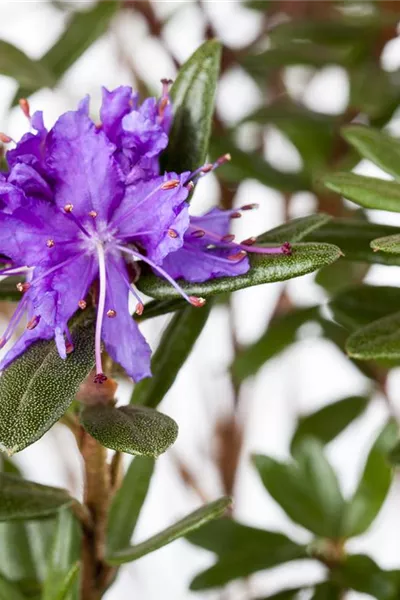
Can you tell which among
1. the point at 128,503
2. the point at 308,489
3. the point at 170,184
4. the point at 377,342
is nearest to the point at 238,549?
the point at 308,489

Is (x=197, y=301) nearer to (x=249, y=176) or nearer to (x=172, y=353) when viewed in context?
(x=172, y=353)

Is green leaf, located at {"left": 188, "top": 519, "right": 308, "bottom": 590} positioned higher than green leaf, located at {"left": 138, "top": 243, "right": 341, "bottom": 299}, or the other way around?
green leaf, located at {"left": 138, "top": 243, "right": 341, "bottom": 299}

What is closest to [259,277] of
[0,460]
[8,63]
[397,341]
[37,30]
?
[397,341]

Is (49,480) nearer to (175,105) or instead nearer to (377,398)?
(377,398)

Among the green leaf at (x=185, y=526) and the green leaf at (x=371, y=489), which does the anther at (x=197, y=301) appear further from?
the green leaf at (x=371, y=489)

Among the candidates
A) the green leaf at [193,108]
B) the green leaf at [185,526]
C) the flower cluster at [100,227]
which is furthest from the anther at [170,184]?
the green leaf at [185,526]

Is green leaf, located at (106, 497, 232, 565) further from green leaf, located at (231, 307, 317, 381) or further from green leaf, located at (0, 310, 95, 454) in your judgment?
green leaf, located at (231, 307, 317, 381)

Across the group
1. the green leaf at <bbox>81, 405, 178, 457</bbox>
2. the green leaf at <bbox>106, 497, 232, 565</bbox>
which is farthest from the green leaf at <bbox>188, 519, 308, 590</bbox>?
the green leaf at <bbox>81, 405, 178, 457</bbox>
